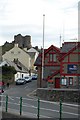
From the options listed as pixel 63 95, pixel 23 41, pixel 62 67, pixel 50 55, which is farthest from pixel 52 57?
pixel 23 41

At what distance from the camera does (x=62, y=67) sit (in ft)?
164

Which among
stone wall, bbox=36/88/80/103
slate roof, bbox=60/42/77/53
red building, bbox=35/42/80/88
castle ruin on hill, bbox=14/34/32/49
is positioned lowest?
stone wall, bbox=36/88/80/103

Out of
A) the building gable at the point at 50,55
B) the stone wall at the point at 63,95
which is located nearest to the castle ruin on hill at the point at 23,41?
the building gable at the point at 50,55

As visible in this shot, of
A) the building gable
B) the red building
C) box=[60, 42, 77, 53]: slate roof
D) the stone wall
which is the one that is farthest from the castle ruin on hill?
the stone wall

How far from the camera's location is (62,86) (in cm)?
4947

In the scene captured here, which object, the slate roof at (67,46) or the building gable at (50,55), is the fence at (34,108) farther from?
the building gable at (50,55)

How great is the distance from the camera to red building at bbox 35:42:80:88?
49156 mm

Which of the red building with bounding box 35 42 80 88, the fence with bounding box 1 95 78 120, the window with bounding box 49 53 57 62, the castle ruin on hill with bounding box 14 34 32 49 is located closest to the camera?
the fence with bounding box 1 95 78 120

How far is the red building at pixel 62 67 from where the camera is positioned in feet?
161

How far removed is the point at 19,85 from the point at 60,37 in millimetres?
11597

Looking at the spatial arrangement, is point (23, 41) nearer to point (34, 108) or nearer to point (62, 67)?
point (62, 67)

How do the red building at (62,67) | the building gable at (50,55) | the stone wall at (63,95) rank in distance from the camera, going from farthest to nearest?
the building gable at (50,55) < the red building at (62,67) < the stone wall at (63,95)

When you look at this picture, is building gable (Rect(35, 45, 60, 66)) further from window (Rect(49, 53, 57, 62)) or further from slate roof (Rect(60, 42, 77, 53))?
slate roof (Rect(60, 42, 77, 53))

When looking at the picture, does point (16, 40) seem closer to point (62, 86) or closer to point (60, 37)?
point (60, 37)
